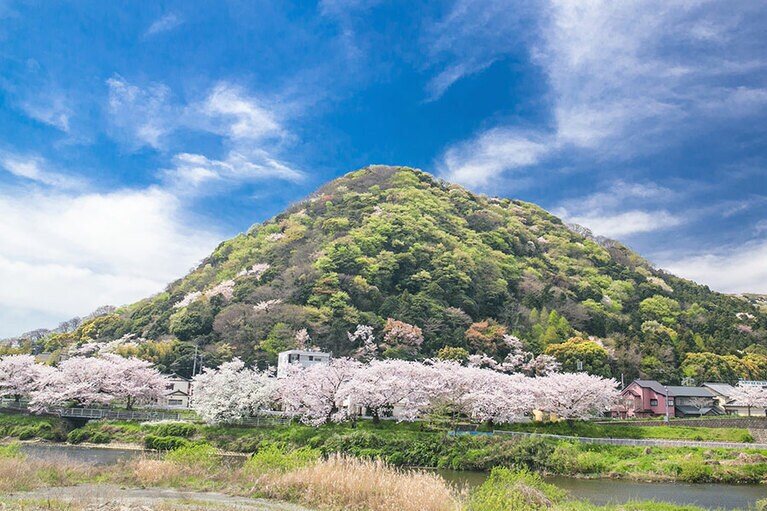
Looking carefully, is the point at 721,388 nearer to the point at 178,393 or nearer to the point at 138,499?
the point at 178,393

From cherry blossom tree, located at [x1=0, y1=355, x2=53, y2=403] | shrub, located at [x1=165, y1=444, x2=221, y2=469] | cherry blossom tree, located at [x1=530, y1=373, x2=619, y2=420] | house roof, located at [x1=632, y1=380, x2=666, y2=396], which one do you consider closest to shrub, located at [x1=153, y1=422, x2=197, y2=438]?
cherry blossom tree, located at [x1=0, y1=355, x2=53, y2=403]

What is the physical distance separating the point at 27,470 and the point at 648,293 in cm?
9416

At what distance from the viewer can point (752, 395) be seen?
50031 mm

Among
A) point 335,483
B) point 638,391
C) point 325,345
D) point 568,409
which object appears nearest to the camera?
point 335,483

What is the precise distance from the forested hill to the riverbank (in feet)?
67.1

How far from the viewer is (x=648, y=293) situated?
Answer: 93.4m

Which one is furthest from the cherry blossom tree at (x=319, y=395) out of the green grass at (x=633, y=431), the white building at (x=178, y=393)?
the white building at (x=178, y=393)

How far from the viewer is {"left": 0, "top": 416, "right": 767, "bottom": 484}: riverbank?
27906 mm

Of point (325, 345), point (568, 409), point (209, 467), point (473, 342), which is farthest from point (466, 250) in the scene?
point (209, 467)

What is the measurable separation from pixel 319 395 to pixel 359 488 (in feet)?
82.8

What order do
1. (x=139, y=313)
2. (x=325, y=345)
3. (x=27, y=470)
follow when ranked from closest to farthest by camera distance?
1. (x=27, y=470)
2. (x=325, y=345)
3. (x=139, y=313)

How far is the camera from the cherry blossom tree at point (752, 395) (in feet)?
164

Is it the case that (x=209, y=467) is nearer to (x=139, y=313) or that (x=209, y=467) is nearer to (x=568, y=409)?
(x=568, y=409)

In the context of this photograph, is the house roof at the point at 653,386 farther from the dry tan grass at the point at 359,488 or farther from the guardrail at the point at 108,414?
the dry tan grass at the point at 359,488
